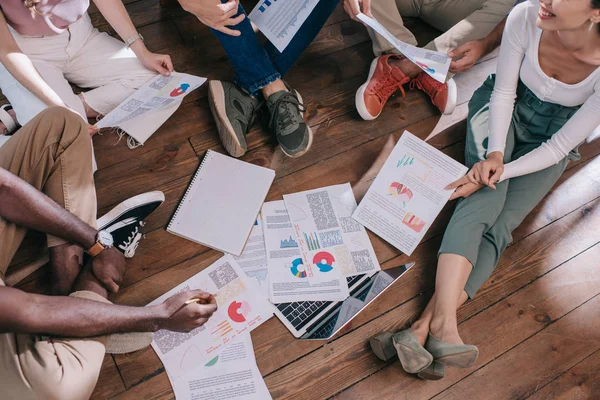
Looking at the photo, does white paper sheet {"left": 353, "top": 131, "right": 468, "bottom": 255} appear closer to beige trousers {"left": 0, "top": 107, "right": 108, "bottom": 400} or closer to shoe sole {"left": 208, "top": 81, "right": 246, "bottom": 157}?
shoe sole {"left": 208, "top": 81, "right": 246, "bottom": 157}

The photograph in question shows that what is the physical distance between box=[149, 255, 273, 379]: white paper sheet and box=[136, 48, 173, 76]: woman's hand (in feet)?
2.11

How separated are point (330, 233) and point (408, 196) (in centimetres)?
28

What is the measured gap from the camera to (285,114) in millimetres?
1659

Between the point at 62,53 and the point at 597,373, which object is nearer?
the point at 597,373

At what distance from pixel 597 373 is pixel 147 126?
61.0 inches

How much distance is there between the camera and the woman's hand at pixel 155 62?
5.25 ft

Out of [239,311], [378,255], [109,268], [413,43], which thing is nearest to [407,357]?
[378,255]

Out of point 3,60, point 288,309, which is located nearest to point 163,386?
point 288,309

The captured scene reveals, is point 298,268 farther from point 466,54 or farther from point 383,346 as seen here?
point 466,54

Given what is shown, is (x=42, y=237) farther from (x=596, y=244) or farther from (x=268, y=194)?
(x=596, y=244)

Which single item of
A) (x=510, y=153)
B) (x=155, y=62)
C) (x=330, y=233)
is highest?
(x=155, y=62)

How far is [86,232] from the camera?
128cm

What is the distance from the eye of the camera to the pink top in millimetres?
1350

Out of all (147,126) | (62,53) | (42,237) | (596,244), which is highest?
(62,53)
